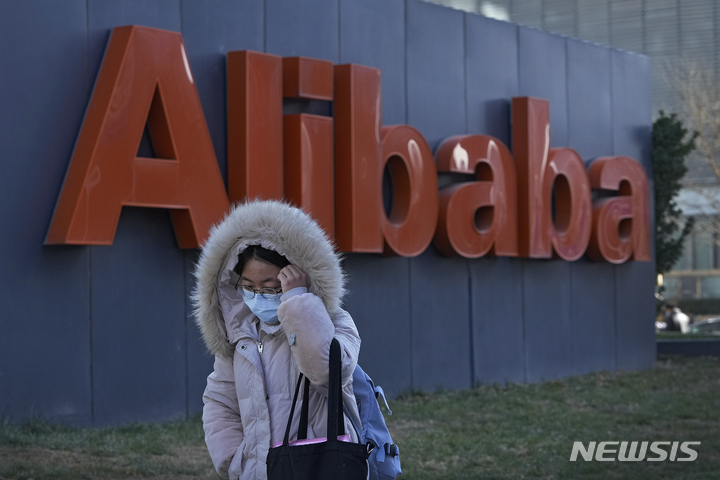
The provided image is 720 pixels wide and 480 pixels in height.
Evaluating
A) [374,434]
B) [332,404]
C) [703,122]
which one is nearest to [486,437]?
[374,434]

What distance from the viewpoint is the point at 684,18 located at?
4309 centimetres

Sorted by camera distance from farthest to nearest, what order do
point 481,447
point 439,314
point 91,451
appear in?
point 439,314
point 481,447
point 91,451

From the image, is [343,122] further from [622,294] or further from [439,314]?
[622,294]

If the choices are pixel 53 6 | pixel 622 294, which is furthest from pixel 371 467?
pixel 622 294

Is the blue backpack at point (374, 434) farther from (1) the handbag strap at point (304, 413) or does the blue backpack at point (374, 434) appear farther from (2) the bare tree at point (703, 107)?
(2) the bare tree at point (703, 107)

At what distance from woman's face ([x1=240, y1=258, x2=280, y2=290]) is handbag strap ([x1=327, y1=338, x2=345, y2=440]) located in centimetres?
45

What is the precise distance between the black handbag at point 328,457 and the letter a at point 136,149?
6484 mm

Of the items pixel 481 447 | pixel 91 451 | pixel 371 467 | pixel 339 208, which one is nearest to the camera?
pixel 371 467

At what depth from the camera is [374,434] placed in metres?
3.82

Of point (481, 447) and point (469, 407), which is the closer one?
point (481, 447)

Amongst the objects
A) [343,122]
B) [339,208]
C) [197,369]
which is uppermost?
[343,122]

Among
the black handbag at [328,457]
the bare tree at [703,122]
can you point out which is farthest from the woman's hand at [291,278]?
the bare tree at [703,122]

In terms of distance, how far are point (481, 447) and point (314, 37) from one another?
5279 millimetres

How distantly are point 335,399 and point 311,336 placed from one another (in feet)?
0.75
